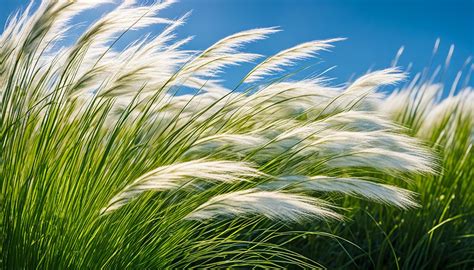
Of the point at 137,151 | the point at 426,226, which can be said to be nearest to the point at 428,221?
the point at 426,226

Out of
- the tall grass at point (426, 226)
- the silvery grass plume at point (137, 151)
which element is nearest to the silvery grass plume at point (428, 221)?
the tall grass at point (426, 226)

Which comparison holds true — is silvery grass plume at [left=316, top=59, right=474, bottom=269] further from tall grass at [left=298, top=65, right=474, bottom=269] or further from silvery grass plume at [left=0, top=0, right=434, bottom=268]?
silvery grass plume at [left=0, top=0, right=434, bottom=268]

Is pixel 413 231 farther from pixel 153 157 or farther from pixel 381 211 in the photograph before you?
pixel 153 157

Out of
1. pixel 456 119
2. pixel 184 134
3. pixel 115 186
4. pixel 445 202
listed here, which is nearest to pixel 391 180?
pixel 445 202

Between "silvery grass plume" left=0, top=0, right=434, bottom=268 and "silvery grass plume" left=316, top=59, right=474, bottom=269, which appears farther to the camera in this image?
"silvery grass plume" left=316, top=59, right=474, bottom=269

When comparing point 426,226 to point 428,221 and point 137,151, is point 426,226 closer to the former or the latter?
point 428,221

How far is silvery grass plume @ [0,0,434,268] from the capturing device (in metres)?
2.19

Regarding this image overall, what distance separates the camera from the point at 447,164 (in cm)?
420

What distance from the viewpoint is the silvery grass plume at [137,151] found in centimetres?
219

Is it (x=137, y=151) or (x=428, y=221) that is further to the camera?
(x=428, y=221)

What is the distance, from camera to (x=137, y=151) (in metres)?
2.43

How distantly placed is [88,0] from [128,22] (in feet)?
0.54

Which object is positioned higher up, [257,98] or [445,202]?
[257,98]

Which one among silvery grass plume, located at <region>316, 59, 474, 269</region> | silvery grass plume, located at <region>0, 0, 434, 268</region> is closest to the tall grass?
silvery grass plume, located at <region>316, 59, 474, 269</region>
